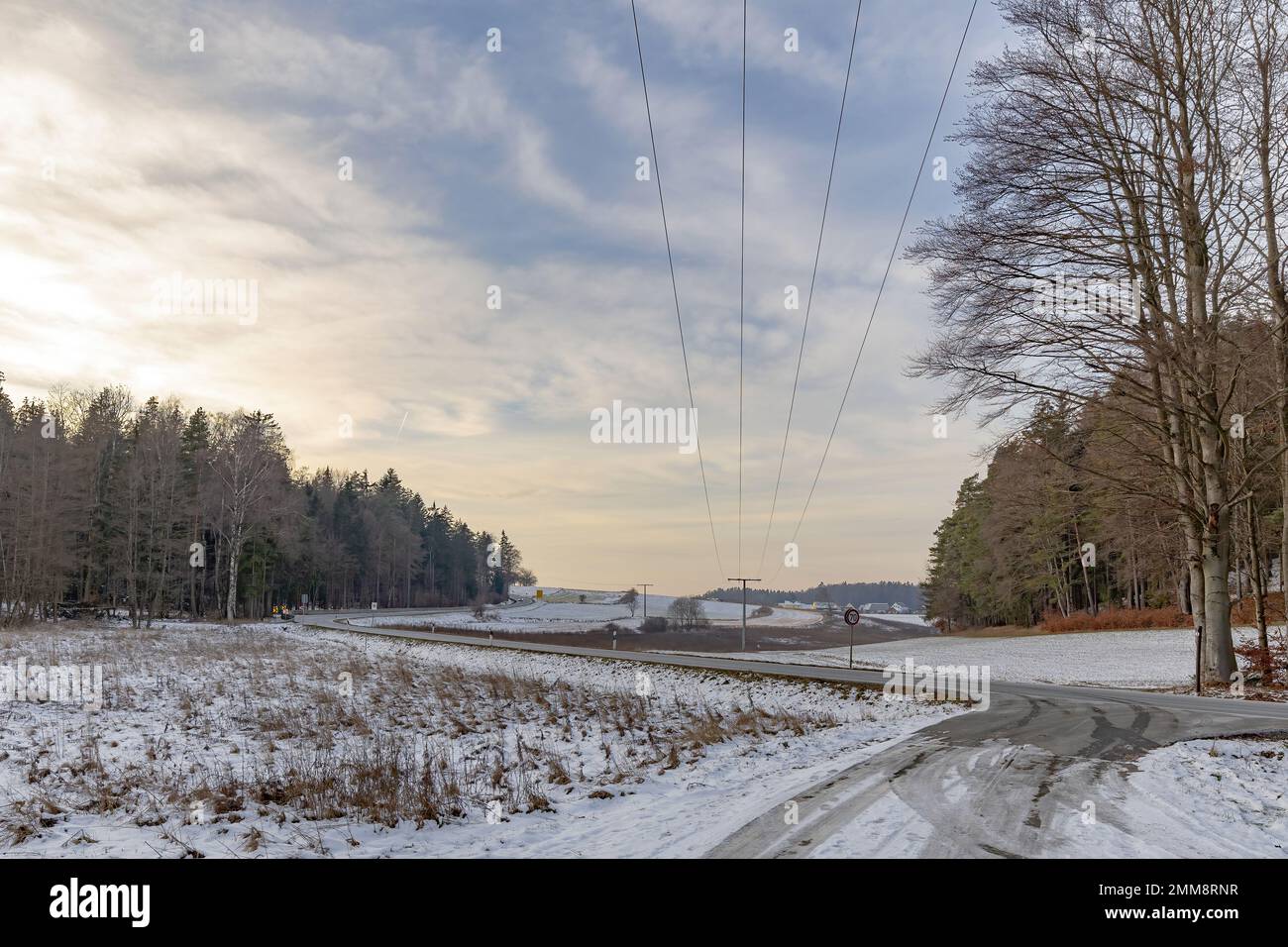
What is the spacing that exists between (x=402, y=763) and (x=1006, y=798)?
314 inches

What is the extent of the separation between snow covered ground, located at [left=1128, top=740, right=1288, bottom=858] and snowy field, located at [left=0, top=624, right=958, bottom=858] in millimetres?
3523

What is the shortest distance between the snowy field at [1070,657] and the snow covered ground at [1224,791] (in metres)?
17.2

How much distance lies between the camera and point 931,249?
1705 cm

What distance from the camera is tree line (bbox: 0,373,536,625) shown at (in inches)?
1710

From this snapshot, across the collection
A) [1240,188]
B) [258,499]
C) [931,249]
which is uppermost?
[1240,188]

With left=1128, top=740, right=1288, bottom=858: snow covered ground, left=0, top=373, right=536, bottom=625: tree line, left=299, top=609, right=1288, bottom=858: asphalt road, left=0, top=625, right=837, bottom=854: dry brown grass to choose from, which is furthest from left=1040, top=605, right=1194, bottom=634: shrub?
left=0, top=373, right=536, bottom=625: tree line

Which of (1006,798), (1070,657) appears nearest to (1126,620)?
(1070,657)

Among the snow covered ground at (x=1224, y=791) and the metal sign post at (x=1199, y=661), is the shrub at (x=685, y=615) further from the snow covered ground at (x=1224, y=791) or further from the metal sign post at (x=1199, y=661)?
the snow covered ground at (x=1224, y=791)

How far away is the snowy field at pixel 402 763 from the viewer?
7227 millimetres

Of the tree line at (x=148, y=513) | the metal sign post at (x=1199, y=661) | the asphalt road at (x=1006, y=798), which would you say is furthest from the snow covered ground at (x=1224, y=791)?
the tree line at (x=148, y=513)
